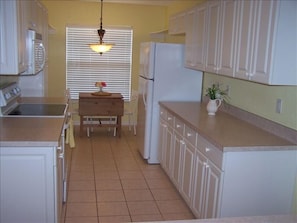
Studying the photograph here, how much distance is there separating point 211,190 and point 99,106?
3.63m

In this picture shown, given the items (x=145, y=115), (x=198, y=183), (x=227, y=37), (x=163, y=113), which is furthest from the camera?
(x=145, y=115)

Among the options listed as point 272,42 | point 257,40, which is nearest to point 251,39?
point 257,40

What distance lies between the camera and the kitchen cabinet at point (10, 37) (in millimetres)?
2469

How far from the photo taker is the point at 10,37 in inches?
99.0

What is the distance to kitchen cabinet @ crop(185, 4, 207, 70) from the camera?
12.4ft

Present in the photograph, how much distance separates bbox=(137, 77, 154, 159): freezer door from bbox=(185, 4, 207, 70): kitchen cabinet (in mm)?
626

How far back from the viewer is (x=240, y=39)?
2850 mm

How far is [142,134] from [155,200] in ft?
4.81

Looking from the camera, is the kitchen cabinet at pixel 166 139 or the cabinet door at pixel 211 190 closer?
the cabinet door at pixel 211 190

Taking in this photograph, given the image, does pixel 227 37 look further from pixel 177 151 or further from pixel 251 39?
pixel 177 151

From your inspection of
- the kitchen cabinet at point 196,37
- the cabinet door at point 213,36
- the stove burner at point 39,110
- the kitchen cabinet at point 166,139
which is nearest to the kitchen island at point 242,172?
the cabinet door at point 213,36

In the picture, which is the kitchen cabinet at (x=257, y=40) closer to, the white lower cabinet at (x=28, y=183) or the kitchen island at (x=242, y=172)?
Answer: the kitchen island at (x=242, y=172)

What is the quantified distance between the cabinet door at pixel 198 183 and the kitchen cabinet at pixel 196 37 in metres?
1.19

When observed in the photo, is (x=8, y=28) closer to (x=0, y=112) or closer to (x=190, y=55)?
(x=0, y=112)
